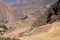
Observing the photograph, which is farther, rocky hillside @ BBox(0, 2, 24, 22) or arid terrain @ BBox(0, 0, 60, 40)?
rocky hillside @ BBox(0, 2, 24, 22)

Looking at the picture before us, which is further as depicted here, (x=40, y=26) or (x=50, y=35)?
(x=40, y=26)

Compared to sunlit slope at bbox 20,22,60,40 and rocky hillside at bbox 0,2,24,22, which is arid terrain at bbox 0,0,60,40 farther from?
rocky hillside at bbox 0,2,24,22

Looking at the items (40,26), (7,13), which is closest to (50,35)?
(40,26)

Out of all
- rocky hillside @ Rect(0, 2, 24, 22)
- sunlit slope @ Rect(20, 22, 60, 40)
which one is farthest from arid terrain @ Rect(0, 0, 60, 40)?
rocky hillside @ Rect(0, 2, 24, 22)

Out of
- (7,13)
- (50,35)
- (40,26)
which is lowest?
(50,35)

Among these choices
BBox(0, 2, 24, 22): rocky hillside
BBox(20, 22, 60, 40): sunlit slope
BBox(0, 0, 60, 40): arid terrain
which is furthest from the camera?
BBox(0, 2, 24, 22): rocky hillside

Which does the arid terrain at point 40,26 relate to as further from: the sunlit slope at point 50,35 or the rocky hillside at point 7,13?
the rocky hillside at point 7,13

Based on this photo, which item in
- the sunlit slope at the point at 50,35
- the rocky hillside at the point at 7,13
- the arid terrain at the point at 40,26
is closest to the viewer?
the sunlit slope at the point at 50,35

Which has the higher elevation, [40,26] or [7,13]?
[7,13]

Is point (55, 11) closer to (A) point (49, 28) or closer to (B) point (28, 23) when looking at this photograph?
(B) point (28, 23)

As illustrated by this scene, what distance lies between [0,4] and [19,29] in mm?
78517

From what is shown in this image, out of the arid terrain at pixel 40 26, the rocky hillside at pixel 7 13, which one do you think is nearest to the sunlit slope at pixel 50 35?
the arid terrain at pixel 40 26

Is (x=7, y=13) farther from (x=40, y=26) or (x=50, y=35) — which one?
(x=50, y=35)

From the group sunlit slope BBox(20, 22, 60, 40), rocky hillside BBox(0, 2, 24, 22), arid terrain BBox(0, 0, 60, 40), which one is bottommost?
sunlit slope BBox(20, 22, 60, 40)
